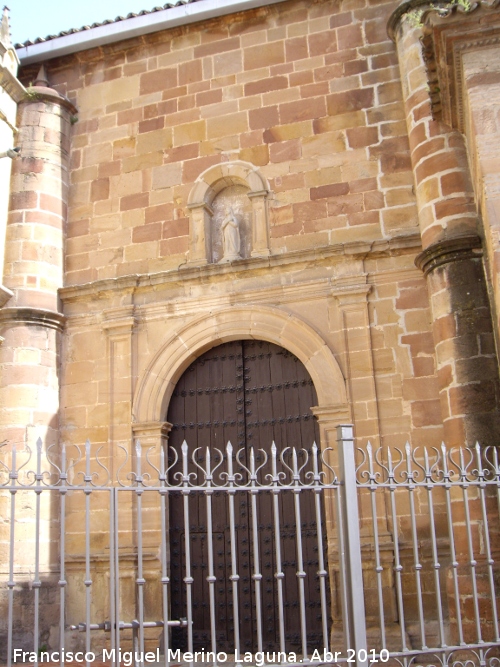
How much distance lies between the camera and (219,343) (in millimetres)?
8812

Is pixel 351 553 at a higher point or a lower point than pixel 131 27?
lower

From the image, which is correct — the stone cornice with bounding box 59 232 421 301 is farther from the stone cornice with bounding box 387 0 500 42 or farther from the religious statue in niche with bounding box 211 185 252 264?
the stone cornice with bounding box 387 0 500 42

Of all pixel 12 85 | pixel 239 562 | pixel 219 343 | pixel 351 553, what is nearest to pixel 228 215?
pixel 219 343

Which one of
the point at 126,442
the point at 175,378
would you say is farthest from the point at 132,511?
the point at 175,378

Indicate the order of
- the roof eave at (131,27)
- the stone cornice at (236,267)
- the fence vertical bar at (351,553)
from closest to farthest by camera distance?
the fence vertical bar at (351,553), the stone cornice at (236,267), the roof eave at (131,27)

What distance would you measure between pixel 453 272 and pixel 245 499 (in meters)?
3.16

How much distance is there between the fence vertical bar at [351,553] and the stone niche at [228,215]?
4201 millimetres

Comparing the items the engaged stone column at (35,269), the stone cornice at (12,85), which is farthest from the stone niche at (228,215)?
the stone cornice at (12,85)

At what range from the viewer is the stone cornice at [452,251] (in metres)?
7.46

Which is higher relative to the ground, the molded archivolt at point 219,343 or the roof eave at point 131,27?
the roof eave at point 131,27

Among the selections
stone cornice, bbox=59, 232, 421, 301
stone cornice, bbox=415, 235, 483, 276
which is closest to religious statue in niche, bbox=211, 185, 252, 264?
stone cornice, bbox=59, 232, 421, 301

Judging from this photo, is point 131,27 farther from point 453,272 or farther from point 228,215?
point 453,272

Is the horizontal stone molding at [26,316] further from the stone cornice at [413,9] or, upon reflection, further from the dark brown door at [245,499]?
the stone cornice at [413,9]

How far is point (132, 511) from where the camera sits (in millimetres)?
8305
